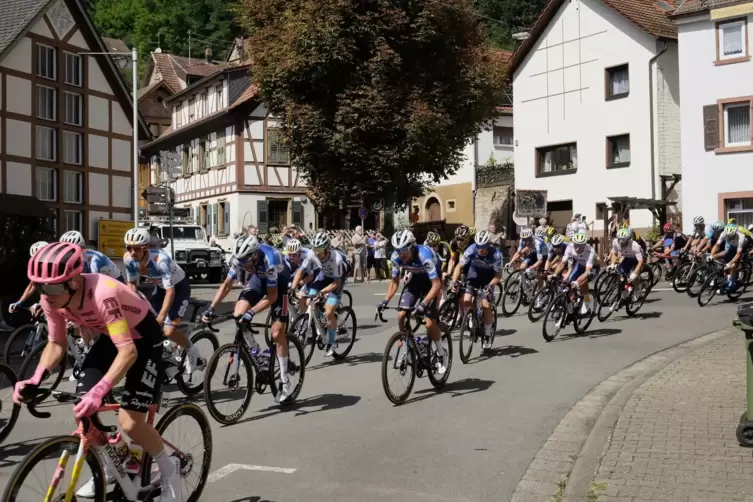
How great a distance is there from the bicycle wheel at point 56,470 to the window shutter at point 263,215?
3949cm

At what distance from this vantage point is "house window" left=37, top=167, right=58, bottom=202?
1126 inches

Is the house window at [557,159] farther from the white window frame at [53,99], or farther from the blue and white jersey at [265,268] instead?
the blue and white jersey at [265,268]

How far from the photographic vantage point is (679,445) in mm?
6812

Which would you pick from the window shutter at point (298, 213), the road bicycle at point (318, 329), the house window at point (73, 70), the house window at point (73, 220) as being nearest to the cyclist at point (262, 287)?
the road bicycle at point (318, 329)

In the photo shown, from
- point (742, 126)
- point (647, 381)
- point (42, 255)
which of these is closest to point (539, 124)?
point (742, 126)

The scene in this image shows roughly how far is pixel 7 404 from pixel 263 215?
3646 centimetres

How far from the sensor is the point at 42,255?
4242 millimetres

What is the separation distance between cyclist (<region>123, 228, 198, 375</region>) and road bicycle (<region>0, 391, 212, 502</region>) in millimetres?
3111

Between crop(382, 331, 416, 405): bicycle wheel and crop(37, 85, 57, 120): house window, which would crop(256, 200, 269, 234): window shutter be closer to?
crop(37, 85, 57, 120): house window

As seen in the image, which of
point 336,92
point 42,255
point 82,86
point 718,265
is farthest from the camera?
point 336,92

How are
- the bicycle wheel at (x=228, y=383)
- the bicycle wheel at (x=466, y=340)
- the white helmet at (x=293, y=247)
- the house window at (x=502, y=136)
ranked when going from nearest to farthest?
the bicycle wheel at (x=228, y=383), the bicycle wheel at (x=466, y=340), the white helmet at (x=293, y=247), the house window at (x=502, y=136)

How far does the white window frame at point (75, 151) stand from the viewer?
96.5 ft

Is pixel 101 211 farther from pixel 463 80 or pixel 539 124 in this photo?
pixel 539 124

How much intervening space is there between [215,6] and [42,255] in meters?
70.9
